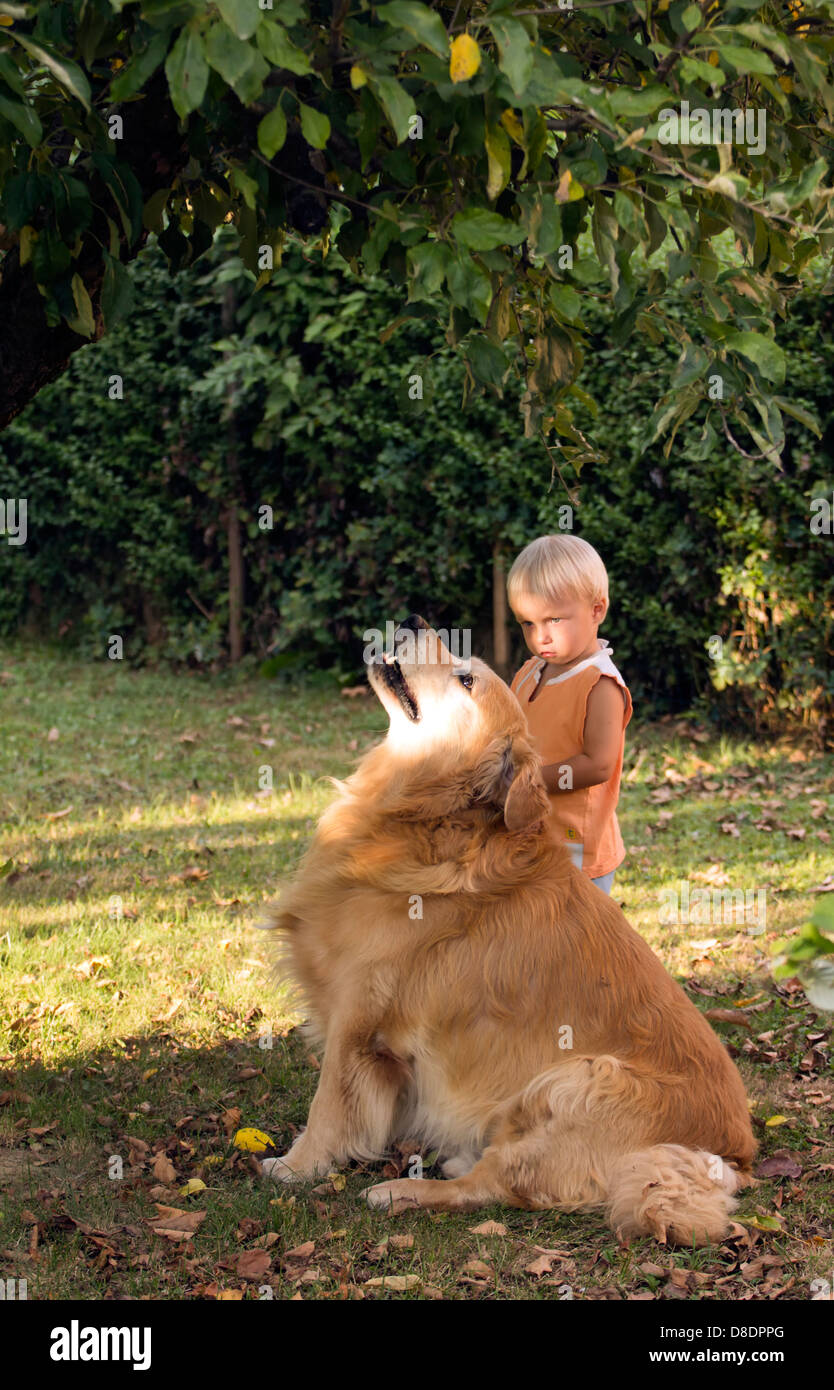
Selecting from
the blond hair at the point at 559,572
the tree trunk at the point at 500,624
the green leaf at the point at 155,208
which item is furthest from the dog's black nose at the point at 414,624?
the tree trunk at the point at 500,624

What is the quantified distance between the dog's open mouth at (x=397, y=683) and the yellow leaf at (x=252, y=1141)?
1371 millimetres

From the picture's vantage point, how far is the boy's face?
13.5ft

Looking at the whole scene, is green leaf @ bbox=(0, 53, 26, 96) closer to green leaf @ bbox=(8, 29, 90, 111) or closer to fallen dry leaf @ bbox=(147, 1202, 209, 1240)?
green leaf @ bbox=(8, 29, 90, 111)

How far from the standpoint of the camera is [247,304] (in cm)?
1023

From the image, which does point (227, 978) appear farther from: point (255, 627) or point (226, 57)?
point (255, 627)

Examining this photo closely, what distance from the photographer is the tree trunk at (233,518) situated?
10477 millimetres

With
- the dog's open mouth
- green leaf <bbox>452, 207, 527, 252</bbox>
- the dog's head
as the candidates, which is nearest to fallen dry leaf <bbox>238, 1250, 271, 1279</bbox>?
the dog's head

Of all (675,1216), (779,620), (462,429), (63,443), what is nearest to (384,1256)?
(675,1216)

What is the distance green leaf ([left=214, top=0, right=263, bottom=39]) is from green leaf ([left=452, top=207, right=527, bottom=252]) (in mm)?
616

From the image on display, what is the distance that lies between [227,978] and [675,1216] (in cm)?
234

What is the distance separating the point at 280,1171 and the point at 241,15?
295cm

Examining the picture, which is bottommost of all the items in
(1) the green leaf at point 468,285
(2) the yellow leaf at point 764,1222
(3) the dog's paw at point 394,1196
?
(2) the yellow leaf at point 764,1222

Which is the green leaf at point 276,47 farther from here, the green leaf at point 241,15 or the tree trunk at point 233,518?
the tree trunk at point 233,518

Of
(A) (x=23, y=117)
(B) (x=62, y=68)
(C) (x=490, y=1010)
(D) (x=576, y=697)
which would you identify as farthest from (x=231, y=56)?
(D) (x=576, y=697)
